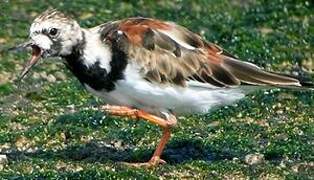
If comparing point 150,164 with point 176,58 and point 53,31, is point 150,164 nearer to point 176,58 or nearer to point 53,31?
point 176,58

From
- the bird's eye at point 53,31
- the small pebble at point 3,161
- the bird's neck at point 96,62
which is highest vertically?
the bird's eye at point 53,31

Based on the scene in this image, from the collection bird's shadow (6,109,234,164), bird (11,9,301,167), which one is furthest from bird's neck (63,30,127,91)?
bird's shadow (6,109,234,164)

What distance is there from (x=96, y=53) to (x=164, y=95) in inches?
29.3

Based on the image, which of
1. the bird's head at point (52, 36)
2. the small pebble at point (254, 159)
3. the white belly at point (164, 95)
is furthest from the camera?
the small pebble at point (254, 159)

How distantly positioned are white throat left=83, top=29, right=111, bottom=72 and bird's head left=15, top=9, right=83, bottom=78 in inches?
4.1

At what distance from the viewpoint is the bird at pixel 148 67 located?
9828 millimetres

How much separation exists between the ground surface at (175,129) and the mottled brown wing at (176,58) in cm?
87

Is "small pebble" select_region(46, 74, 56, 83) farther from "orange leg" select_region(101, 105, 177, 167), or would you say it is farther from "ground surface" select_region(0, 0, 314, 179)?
"orange leg" select_region(101, 105, 177, 167)

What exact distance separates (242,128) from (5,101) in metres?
2.94

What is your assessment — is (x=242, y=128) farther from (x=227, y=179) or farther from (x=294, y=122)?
(x=227, y=179)

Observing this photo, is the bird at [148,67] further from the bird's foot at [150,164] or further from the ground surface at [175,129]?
the ground surface at [175,129]

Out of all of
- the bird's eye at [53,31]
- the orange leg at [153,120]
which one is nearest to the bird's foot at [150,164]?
the orange leg at [153,120]

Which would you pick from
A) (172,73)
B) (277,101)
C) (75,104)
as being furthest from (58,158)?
(277,101)

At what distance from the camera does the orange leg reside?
998 cm
